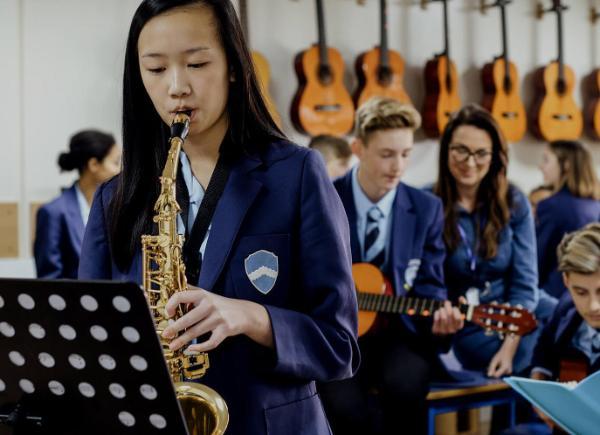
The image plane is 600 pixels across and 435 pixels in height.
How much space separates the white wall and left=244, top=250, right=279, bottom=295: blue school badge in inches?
113

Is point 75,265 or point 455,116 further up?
point 455,116

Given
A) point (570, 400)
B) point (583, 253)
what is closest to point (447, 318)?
point (583, 253)

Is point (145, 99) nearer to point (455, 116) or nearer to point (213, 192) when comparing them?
point (213, 192)

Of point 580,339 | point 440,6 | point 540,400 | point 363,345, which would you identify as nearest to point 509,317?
point 580,339

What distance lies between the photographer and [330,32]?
20.0 feet

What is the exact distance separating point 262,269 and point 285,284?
52 mm

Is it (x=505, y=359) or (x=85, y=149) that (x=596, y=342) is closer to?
(x=505, y=359)

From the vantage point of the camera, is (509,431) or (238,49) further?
(509,431)

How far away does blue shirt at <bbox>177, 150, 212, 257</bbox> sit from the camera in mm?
1555

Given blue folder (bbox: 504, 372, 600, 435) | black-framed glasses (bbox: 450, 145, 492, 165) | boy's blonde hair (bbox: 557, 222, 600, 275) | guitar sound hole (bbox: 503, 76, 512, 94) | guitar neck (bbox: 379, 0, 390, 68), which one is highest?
guitar neck (bbox: 379, 0, 390, 68)

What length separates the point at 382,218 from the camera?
359 centimetres

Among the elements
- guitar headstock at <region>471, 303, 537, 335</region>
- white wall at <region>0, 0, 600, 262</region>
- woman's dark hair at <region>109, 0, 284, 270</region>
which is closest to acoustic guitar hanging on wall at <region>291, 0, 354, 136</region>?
white wall at <region>0, 0, 600, 262</region>

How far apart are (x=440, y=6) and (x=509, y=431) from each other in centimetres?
419

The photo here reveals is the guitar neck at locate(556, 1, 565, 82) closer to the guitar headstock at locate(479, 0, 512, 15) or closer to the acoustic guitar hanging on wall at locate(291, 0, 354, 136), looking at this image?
the guitar headstock at locate(479, 0, 512, 15)
